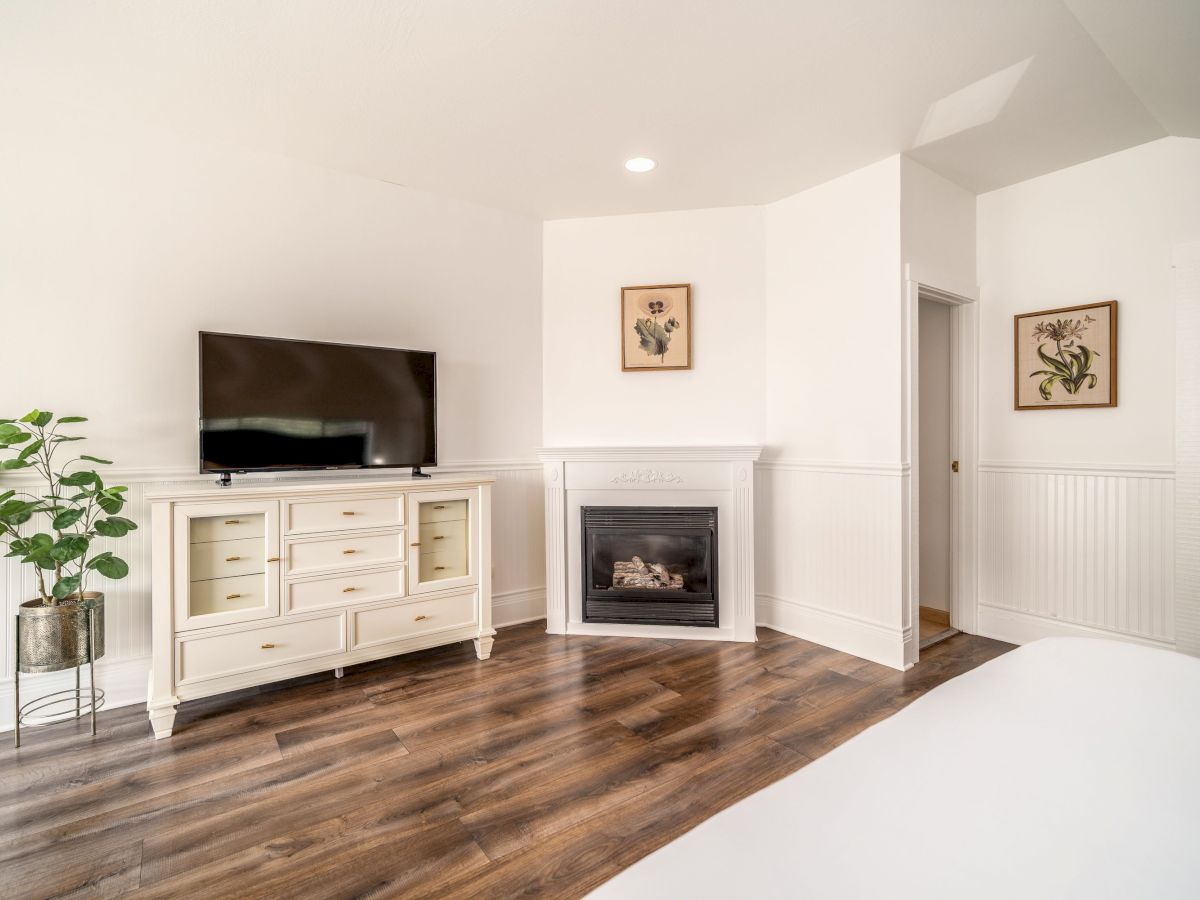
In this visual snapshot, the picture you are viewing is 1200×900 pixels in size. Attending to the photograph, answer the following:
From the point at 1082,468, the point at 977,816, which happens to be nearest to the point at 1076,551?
the point at 1082,468

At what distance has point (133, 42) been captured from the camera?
2.11 metres

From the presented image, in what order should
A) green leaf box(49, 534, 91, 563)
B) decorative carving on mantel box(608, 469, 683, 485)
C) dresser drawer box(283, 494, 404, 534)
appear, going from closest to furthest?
1. green leaf box(49, 534, 91, 563)
2. dresser drawer box(283, 494, 404, 534)
3. decorative carving on mantel box(608, 469, 683, 485)

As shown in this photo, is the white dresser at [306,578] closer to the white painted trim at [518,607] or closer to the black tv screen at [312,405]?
the black tv screen at [312,405]

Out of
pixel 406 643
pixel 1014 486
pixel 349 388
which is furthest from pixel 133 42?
pixel 1014 486

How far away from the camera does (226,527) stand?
246 centimetres

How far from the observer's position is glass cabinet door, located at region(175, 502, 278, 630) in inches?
92.4

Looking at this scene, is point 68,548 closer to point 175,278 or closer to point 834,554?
point 175,278

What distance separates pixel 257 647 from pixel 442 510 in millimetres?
1004

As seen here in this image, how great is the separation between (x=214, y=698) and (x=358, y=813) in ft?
A: 4.34

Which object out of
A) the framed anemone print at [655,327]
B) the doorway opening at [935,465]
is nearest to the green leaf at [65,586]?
the framed anemone print at [655,327]

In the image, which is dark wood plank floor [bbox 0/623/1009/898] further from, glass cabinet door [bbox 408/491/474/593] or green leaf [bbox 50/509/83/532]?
green leaf [bbox 50/509/83/532]

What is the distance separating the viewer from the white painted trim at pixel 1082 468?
2.82m

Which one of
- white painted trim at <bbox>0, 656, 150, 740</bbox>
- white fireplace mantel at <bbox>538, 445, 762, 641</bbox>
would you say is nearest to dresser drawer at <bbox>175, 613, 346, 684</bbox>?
white painted trim at <bbox>0, 656, 150, 740</bbox>

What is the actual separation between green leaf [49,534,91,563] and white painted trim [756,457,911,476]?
3381 millimetres
